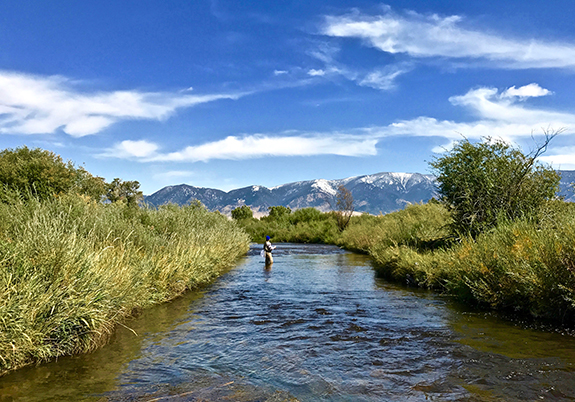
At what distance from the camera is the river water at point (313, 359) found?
6.33 meters

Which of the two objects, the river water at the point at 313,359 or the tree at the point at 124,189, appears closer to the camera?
the river water at the point at 313,359

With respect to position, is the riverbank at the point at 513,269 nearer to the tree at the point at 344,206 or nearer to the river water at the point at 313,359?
the river water at the point at 313,359

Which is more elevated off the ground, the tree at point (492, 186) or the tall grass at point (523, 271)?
the tree at point (492, 186)

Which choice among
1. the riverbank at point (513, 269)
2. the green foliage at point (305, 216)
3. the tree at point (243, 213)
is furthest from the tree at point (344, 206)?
the riverbank at point (513, 269)

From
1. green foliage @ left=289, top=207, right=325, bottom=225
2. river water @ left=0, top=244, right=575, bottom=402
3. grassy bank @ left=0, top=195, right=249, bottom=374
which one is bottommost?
river water @ left=0, top=244, right=575, bottom=402

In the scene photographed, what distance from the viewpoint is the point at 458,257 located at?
14422 mm

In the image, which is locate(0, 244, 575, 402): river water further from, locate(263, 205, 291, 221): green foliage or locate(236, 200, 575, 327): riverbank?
locate(263, 205, 291, 221): green foliage

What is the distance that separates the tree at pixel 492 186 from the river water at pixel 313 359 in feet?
19.7

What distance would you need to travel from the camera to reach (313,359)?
26.3ft

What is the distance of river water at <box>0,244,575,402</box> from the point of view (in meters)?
6.33

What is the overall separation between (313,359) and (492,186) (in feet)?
41.7

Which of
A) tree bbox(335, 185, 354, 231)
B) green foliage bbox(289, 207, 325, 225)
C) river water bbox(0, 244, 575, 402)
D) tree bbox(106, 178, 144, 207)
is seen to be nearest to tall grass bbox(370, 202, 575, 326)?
river water bbox(0, 244, 575, 402)

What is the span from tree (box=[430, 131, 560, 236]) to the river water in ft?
19.7

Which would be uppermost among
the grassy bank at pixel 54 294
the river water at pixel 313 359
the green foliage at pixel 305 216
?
the green foliage at pixel 305 216
